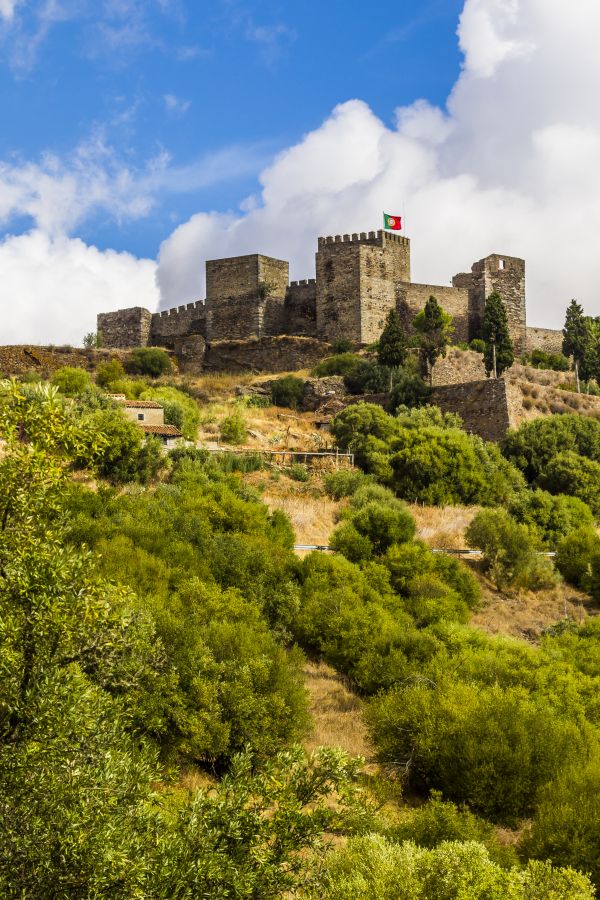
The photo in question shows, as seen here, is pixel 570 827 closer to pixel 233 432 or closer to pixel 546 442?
pixel 546 442

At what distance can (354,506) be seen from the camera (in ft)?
94.0

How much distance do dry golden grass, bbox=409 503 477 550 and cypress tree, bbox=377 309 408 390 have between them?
9477 millimetres

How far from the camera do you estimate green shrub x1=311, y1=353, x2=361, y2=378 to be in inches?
1577

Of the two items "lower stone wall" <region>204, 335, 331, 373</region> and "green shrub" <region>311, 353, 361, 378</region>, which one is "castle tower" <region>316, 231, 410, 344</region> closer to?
"lower stone wall" <region>204, 335, 331, 373</region>

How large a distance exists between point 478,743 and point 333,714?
12.3ft

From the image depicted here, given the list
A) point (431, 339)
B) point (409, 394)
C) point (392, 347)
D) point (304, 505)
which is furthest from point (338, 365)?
point (304, 505)

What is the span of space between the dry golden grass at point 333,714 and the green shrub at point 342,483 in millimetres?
10470

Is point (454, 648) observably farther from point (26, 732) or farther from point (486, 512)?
point (26, 732)

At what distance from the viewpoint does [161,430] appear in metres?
31.2

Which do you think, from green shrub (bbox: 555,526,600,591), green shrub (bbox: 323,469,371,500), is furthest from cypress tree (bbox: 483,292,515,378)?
green shrub (bbox: 555,526,600,591)

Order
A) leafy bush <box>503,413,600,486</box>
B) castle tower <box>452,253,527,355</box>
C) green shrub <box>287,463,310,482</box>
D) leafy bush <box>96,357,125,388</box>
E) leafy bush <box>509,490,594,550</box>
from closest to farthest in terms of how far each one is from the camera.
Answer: leafy bush <box>509,490,594,550</box> → green shrub <box>287,463,310,482</box> → leafy bush <box>503,413,600,486</box> → leafy bush <box>96,357,125,388</box> → castle tower <box>452,253,527,355</box>

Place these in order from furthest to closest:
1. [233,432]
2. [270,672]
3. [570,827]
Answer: [233,432]
[270,672]
[570,827]

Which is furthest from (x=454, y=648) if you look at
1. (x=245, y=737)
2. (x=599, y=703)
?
(x=245, y=737)

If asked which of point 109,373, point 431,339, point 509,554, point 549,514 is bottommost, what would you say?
point 509,554
